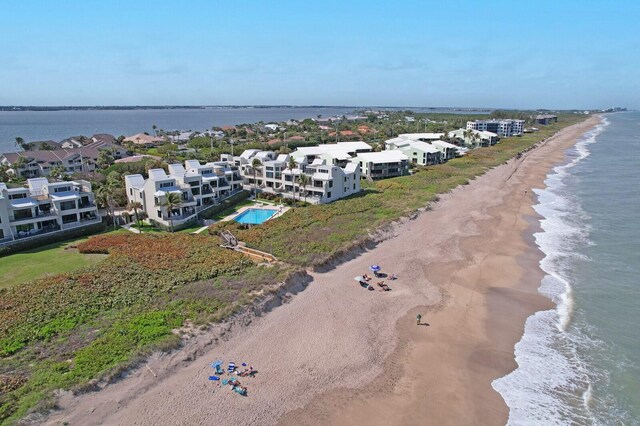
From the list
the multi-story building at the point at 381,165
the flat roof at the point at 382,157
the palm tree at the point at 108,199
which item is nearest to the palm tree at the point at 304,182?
the multi-story building at the point at 381,165

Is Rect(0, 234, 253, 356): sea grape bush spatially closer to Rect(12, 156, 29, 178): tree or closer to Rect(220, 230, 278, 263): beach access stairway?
Rect(220, 230, 278, 263): beach access stairway

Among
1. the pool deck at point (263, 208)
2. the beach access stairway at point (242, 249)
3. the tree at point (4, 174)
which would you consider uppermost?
the tree at point (4, 174)

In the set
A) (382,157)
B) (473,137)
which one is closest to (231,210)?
(382,157)

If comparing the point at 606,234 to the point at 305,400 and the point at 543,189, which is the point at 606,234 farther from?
the point at 305,400

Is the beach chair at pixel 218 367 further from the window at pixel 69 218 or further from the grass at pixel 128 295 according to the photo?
the window at pixel 69 218

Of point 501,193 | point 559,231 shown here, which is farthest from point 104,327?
point 501,193

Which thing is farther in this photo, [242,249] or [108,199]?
[108,199]

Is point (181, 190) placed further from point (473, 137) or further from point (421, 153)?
point (473, 137)

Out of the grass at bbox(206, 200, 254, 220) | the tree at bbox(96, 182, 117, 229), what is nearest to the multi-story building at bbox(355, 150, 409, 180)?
the grass at bbox(206, 200, 254, 220)
